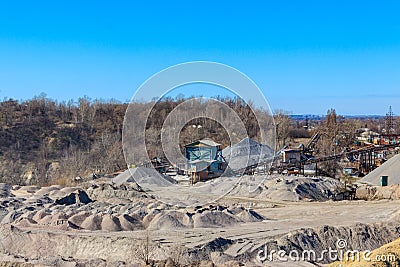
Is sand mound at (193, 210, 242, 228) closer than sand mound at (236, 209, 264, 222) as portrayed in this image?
Yes

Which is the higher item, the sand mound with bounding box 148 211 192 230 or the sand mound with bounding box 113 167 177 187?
the sand mound with bounding box 113 167 177 187

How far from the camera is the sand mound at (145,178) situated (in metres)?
32.4

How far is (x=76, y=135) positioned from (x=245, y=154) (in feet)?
89.2

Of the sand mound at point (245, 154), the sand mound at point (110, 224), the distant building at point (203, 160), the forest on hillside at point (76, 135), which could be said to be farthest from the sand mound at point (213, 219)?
the forest on hillside at point (76, 135)

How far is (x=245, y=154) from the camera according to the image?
133 ft

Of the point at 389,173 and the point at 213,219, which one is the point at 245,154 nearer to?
the point at 389,173

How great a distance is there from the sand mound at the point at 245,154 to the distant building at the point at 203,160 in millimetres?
1267

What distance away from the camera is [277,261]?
1550 cm

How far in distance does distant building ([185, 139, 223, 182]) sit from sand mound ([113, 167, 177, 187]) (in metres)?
1.80

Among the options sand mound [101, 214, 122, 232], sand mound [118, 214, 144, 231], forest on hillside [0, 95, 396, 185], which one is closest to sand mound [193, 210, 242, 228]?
sand mound [118, 214, 144, 231]

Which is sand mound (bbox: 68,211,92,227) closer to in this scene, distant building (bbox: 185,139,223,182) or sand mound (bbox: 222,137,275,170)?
distant building (bbox: 185,139,223,182)

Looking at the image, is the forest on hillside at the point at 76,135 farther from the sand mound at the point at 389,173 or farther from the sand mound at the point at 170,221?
the sand mound at the point at 170,221

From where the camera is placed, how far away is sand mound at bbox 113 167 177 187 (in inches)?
1275
